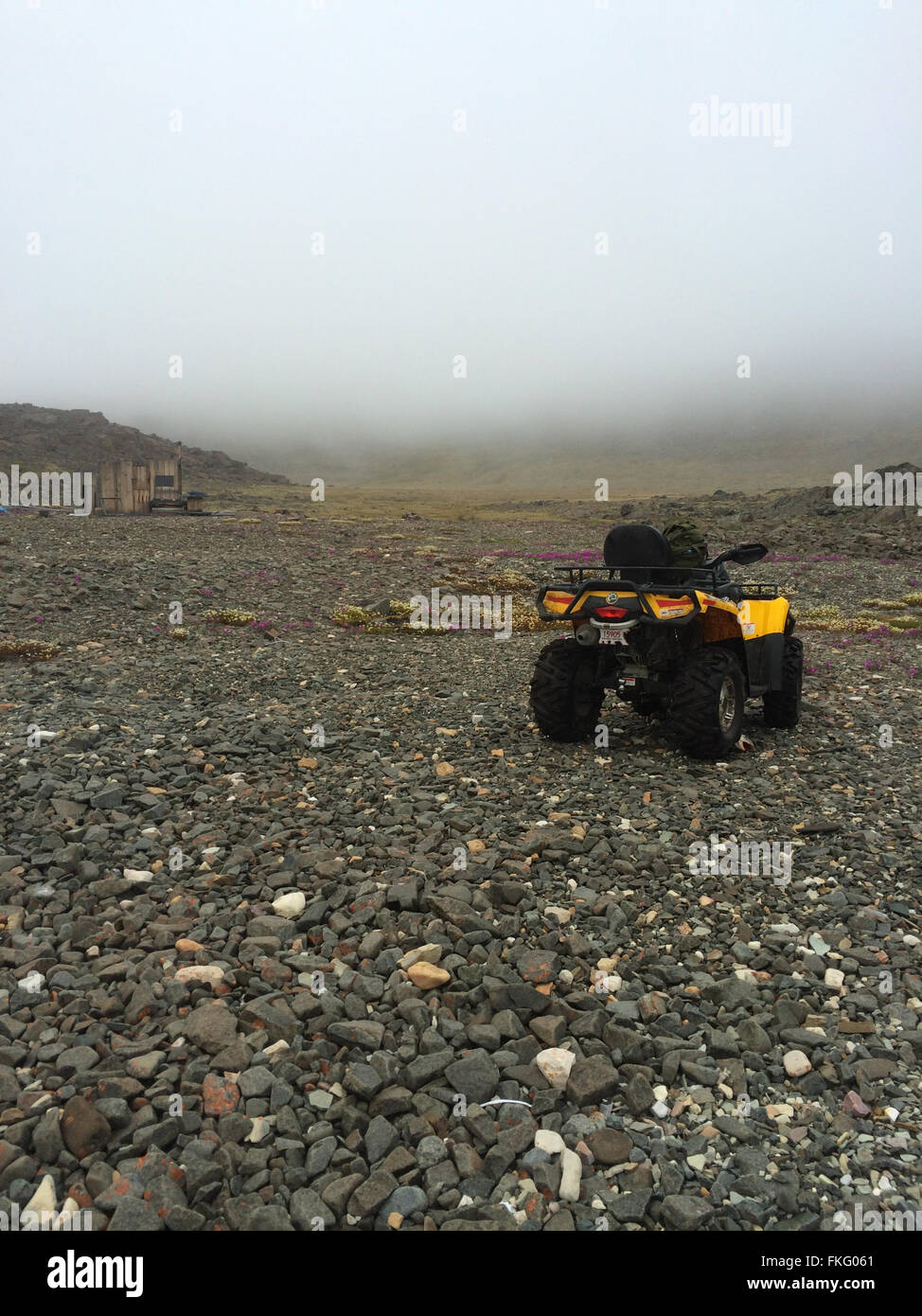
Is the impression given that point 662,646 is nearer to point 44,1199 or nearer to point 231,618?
point 44,1199

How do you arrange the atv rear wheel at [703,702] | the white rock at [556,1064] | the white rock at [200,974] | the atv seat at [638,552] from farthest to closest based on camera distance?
the atv seat at [638,552]
the atv rear wheel at [703,702]
the white rock at [200,974]
the white rock at [556,1064]

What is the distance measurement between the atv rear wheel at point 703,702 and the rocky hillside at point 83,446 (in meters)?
143

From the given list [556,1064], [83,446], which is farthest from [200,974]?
[83,446]

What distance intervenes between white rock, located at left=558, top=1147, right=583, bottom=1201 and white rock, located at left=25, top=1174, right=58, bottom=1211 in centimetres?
233

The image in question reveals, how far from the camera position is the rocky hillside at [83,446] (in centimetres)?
14350

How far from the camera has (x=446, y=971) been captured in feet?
16.5

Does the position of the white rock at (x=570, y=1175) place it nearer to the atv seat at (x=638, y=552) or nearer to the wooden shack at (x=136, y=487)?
the atv seat at (x=638, y=552)

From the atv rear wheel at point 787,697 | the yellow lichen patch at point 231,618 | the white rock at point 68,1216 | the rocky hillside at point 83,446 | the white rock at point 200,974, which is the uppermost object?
the rocky hillside at point 83,446

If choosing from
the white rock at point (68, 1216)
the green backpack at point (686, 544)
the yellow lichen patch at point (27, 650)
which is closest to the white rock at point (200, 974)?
the white rock at point (68, 1216)

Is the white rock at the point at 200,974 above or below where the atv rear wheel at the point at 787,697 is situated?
below

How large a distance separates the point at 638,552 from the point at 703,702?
2009 mm

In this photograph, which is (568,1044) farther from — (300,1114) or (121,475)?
(121,475)

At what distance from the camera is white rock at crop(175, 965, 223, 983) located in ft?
16.4
